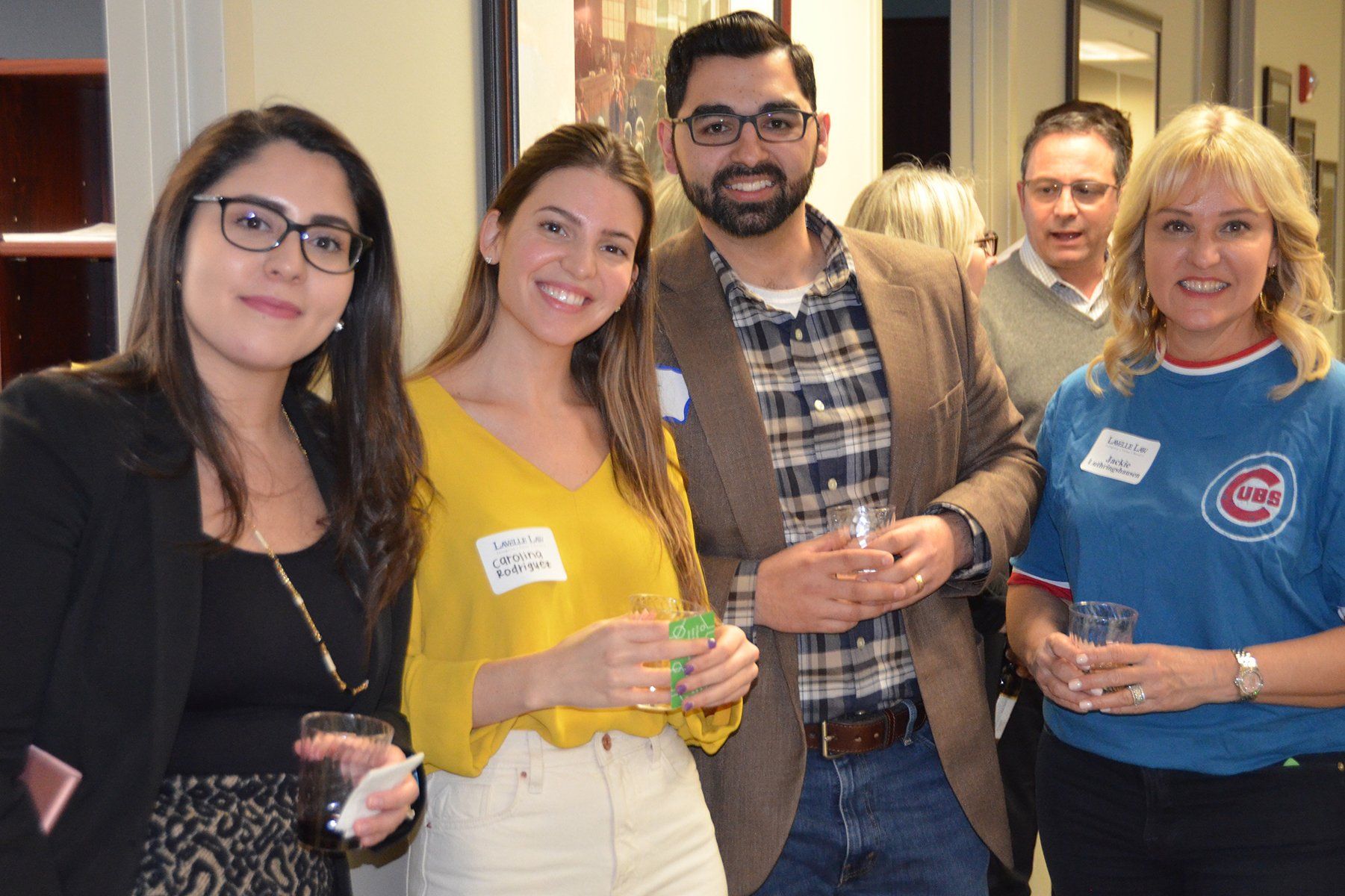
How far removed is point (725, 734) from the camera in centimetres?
204

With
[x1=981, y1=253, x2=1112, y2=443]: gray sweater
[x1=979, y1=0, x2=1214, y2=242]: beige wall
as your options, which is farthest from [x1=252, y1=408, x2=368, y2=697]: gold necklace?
[x1=979, y1=0, x2=1214, y2=242]: beige wall

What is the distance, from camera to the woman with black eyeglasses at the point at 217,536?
134cm

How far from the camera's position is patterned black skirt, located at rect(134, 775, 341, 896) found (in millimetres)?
1431

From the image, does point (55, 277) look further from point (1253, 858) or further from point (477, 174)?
point (1253, 858)

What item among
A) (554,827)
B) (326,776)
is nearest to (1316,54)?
(554,827)

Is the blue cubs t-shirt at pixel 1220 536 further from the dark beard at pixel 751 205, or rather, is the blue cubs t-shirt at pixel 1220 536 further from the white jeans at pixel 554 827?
the white jeans at pixel 554 827

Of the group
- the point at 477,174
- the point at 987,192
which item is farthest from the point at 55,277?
the point at 987,192

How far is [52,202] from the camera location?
304 centimetres

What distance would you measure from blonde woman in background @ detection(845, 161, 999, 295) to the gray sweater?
11 centimetres

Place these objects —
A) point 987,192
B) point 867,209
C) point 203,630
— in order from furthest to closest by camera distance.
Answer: point 987,192 → point 867,209 → point 203,630

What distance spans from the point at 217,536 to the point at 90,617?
184 mm

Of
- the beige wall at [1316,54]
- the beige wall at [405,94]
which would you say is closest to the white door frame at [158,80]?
the beige wall at [405,94]

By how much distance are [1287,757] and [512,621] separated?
1.29 meters

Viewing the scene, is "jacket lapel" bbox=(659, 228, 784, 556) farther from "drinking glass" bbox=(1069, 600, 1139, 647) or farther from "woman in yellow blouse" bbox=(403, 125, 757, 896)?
"drinking glass" bbox=(1069, 600, 1139, 647)
